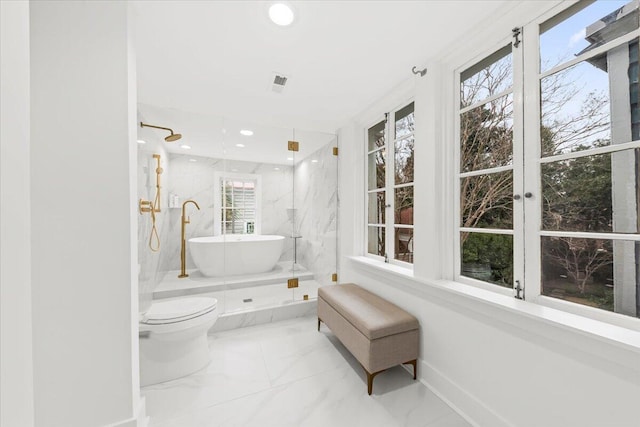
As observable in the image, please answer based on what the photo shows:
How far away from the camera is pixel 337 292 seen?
228 cm

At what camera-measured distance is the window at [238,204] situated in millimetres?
3494

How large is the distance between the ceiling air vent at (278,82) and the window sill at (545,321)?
187 centimetres

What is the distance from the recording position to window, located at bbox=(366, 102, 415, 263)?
6.82 feet

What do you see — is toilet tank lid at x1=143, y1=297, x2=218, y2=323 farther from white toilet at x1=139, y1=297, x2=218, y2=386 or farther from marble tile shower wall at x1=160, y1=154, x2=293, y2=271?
marble tile shower wall at x1=160, y1=154, x2=293, y2=271

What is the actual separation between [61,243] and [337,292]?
191cm

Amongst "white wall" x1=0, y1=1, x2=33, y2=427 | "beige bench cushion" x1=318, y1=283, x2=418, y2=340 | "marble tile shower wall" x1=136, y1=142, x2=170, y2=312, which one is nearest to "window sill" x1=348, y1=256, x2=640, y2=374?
"beige bench cushion" x1=318, y1=283, x2=418, y2=340

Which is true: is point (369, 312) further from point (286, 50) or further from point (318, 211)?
point (286, 50)

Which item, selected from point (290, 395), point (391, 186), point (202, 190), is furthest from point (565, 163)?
point (202, 190)

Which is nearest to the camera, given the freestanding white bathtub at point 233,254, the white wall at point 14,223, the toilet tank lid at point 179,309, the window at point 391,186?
the white wall at point 14,223

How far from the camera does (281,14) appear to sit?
1.32m

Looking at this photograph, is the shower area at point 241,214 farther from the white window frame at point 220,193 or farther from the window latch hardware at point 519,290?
the window latch hardware at point 519,290

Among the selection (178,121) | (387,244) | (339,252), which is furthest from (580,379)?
(178,121)

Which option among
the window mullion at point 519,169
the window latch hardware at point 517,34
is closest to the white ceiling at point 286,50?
the window latch hardware at point 517,34

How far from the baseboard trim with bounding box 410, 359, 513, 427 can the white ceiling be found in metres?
2.16
